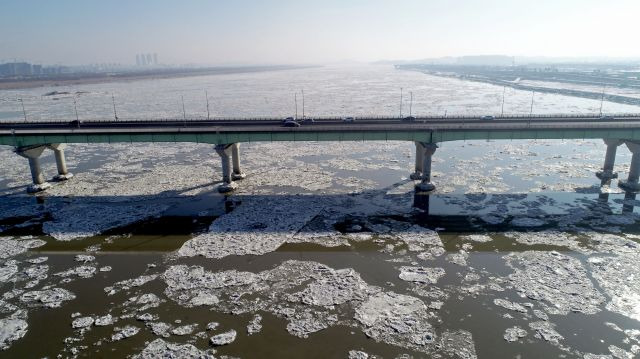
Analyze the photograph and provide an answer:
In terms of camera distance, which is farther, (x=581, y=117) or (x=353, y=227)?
(x=581, y=117)

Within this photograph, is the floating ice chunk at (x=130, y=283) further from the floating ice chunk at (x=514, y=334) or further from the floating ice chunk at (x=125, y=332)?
the floating ice chunk at (x=514, y=334)

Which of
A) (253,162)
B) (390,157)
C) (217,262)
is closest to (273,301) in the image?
(217,262)

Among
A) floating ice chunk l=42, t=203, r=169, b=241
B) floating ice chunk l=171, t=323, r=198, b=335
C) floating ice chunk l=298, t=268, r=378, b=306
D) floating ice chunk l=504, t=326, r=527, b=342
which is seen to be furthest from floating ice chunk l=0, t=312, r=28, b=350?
floating ice chunk l=504, t=326, r=527, b=342

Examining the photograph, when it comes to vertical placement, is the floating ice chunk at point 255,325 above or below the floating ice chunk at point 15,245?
below

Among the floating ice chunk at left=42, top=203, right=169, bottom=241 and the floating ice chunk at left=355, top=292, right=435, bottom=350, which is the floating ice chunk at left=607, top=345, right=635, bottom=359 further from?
the floating ice chunk at left=42, top=203, right=169, bottom=241

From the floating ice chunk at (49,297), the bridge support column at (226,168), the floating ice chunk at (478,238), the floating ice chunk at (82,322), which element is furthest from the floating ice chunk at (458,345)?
the bridge support column at (226,168)

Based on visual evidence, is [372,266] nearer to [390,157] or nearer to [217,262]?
[217,262]
